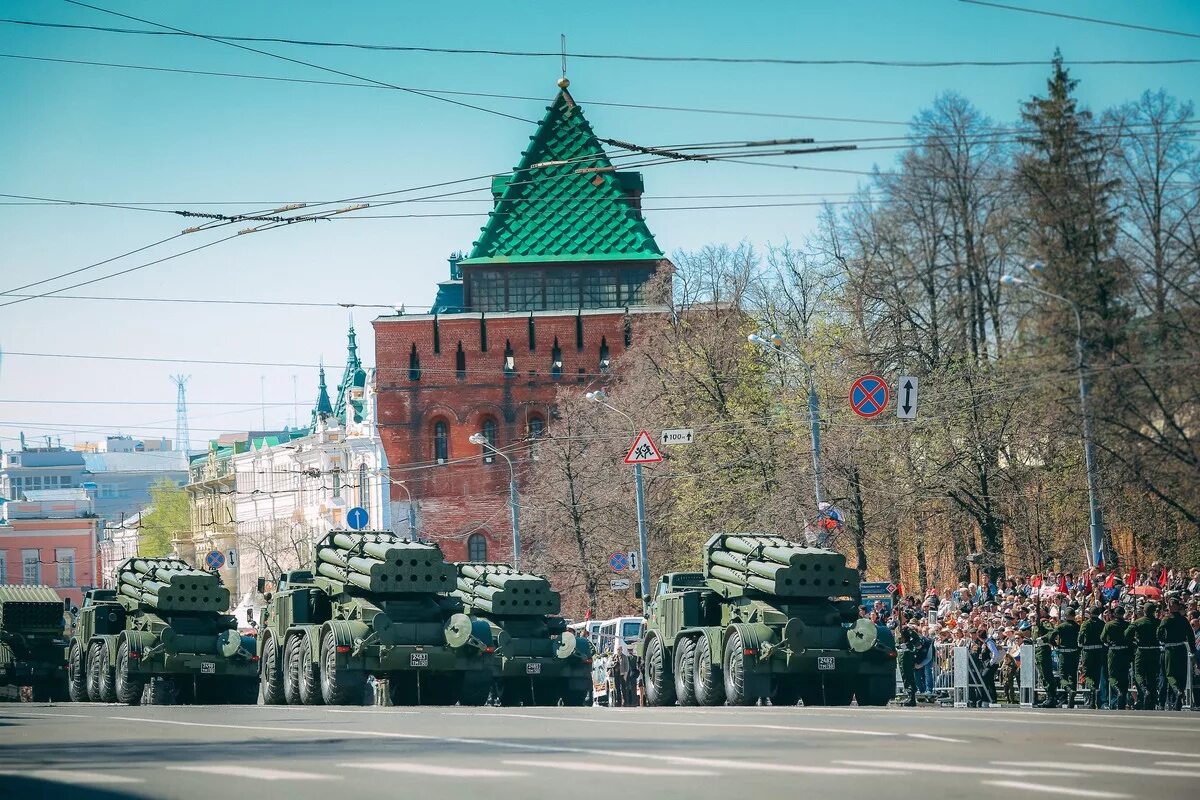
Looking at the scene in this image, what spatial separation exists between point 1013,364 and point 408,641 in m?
22.9

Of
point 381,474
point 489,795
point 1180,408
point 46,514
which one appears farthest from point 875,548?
point 46,514

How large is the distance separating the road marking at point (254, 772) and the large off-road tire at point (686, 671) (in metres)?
15.6

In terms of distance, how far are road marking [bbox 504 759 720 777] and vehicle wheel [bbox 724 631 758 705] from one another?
1315 cm

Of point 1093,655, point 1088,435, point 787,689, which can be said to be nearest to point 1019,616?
point 1093,655

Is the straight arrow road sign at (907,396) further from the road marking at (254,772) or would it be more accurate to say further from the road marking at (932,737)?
the road marking at (254,772)

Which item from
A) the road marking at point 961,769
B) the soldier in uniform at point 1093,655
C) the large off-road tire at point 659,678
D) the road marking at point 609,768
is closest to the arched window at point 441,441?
the large off-road tire at point 659,678

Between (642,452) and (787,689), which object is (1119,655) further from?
(642,452)

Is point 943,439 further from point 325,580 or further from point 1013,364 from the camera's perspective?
point 325,580

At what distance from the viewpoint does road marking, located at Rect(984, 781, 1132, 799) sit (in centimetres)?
1080

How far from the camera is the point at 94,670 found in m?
36.6

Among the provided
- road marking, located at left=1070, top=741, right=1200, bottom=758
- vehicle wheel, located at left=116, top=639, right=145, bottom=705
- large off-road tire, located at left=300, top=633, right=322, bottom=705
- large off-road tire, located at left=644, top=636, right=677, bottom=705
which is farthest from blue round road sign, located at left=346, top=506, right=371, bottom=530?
road marking, located at left=1070, top=741, right=1200, bottom=758

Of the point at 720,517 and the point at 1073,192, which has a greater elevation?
the point at 1073,192

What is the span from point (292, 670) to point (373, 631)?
8.35 ft

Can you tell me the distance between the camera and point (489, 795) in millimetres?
11172
